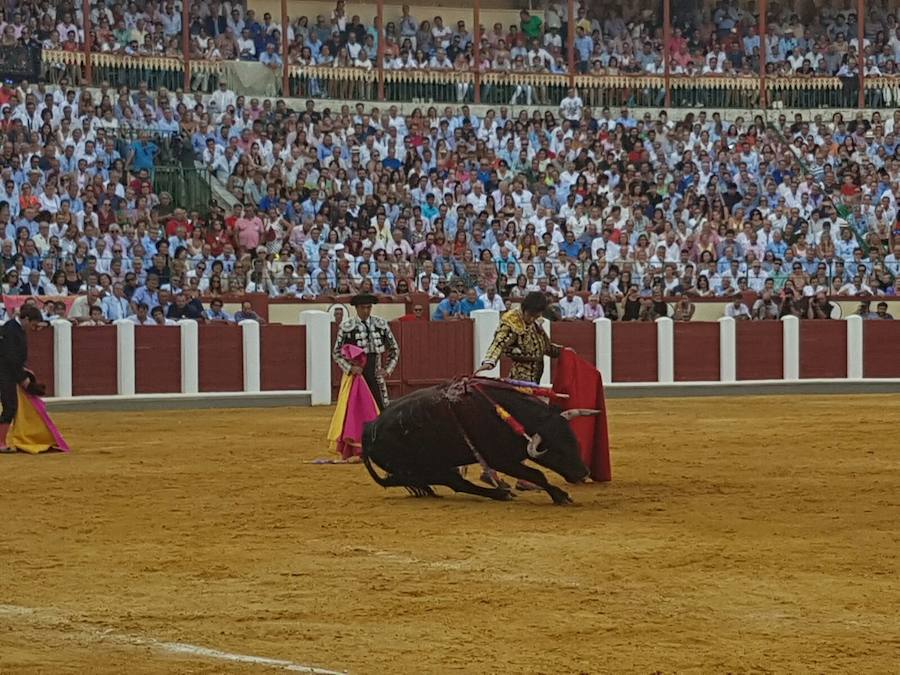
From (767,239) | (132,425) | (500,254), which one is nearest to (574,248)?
(500,254)

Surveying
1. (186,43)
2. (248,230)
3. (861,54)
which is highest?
(861,54)

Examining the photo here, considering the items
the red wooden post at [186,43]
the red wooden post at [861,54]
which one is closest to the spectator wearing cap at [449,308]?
the red wooden post at [186,43]

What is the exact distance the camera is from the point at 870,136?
991 inches

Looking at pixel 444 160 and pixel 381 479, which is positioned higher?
pixel 444 160

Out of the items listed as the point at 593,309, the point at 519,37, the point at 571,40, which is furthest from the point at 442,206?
the point at 519,37

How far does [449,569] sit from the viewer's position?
6543 millimetres

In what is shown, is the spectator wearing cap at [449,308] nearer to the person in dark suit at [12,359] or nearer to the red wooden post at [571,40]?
the person in dark suit at [12,359]

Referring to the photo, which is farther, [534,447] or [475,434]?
[475,434]

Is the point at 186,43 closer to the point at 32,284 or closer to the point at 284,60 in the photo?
the point at 284,60

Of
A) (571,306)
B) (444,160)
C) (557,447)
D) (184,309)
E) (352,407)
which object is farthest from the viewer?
(444,160)

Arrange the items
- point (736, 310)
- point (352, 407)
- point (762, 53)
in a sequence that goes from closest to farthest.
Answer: point (352, 407) < point (736, 310) < point (762, 53)

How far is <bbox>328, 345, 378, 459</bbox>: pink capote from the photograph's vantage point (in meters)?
11.0

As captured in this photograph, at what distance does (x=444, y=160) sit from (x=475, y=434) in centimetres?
1439

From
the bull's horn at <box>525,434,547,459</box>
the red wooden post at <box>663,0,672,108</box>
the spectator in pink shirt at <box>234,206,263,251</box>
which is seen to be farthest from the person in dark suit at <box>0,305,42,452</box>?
the red wooden post at <box>663,0,672,108</box>
